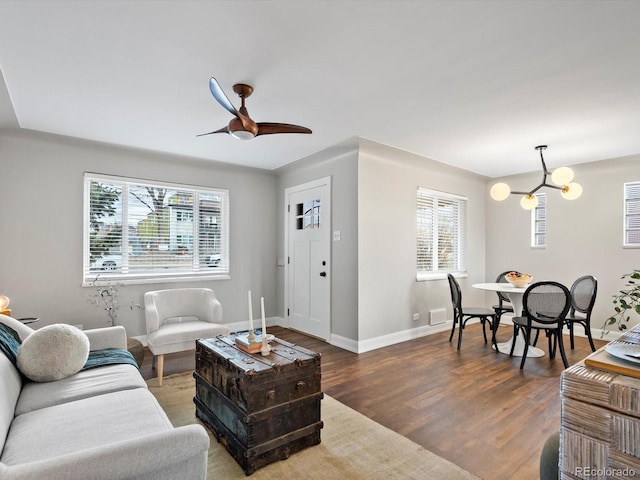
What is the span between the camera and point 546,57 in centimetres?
226

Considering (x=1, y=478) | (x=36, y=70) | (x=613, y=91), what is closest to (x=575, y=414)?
(x=1, y=478)

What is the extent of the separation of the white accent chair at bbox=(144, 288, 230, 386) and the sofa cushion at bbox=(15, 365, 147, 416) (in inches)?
34.1

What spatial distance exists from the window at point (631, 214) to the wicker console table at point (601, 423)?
5264 mm

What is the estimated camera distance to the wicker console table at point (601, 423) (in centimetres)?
61

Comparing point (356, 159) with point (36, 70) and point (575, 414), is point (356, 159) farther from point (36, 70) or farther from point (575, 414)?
point (575, 414)

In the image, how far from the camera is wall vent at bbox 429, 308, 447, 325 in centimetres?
498

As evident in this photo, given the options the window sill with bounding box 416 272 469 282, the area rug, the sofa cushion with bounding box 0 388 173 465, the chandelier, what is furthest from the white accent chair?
the chandelier

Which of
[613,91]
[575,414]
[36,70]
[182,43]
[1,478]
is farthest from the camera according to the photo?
[613,91]

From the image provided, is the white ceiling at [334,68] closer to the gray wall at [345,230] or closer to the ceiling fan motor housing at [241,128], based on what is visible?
the ceiling fan motor housing at [241,128]

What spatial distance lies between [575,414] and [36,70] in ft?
11.2

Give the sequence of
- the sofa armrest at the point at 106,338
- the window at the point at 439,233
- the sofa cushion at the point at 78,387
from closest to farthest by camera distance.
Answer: the sofa cushion at the point at 78,387
the sofa armrest at the point at 106,338
the window at the point at 439,233

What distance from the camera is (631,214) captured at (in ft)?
15.3

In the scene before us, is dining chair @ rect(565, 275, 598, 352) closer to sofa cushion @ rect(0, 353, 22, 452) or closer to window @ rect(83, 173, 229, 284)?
window @ rect(83, 173, 229, 284)

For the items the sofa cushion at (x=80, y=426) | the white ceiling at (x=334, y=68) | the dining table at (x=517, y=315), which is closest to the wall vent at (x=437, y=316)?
the dining table at (x=517, y=315)
